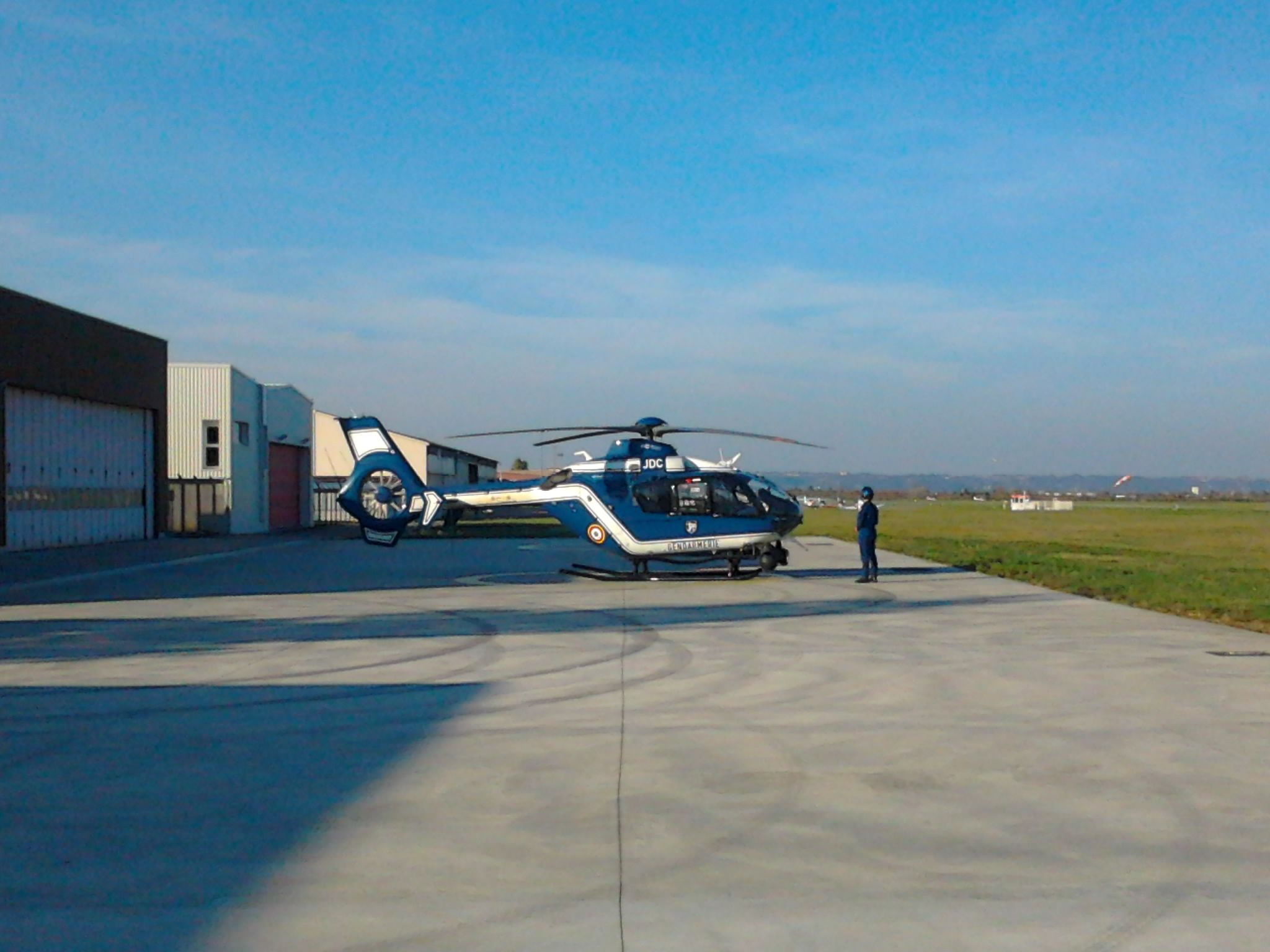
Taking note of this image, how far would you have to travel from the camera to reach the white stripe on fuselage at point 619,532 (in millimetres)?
23297

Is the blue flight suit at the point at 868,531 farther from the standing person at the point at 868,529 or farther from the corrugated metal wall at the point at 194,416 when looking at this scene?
the corrugated metal wall at the point at 194,416

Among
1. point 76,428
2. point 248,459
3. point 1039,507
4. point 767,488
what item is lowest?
point 1039,507

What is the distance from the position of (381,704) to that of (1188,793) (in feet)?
19.7

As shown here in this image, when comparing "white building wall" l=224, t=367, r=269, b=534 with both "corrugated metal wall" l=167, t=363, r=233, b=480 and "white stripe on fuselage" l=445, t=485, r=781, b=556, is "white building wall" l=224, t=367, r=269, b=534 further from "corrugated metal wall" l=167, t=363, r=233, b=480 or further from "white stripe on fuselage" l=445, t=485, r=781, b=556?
"white stripe on fuselage" l=445, t=485, r=781, b=556

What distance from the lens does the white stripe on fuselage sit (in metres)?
23.3

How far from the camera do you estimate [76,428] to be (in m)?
34.6

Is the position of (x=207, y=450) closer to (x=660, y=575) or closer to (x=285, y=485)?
(x=285, y=485)

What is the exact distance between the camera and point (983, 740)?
28.9 ft

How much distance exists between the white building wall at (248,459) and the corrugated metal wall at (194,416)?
25 centimetres

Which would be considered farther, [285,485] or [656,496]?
[285,485]

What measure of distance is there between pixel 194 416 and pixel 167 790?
3992 centimetres

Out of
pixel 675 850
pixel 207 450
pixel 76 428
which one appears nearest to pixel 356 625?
pixel 675 850

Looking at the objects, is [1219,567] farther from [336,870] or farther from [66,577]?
[336,870]

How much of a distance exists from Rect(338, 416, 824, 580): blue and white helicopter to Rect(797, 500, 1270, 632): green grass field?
17.1 ft
